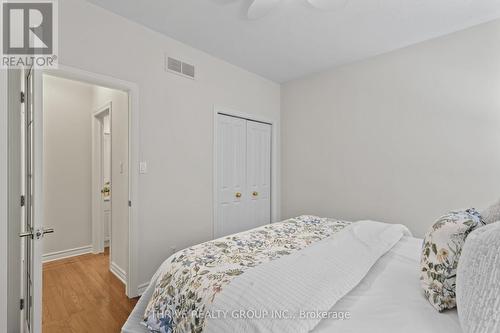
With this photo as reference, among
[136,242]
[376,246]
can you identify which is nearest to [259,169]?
[136,242]

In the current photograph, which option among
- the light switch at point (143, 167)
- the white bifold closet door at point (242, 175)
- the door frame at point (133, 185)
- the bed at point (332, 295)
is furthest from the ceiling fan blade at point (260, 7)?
the bed at point (332, 295)

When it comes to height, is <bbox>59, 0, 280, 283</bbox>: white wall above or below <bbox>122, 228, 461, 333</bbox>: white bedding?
above

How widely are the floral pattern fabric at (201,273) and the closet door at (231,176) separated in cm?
129

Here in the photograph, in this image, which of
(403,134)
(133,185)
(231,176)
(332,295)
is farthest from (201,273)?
(403,134)

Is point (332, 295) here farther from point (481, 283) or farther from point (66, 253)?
point (66, 253)

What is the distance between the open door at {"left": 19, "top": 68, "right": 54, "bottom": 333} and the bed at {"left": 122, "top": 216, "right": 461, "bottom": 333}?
654 millimetres

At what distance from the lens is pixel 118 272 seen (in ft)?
9.18

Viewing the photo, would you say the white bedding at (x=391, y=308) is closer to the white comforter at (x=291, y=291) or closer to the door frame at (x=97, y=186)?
the white comforter at (x=291, y=291)

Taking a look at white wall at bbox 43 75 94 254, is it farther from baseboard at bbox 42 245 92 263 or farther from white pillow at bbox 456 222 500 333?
white pillow at bbox 456 222 500 333

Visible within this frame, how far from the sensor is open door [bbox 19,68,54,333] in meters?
1.48

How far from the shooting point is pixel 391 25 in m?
2.25

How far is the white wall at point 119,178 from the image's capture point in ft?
8.71

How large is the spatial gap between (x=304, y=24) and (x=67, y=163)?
3.57 meters

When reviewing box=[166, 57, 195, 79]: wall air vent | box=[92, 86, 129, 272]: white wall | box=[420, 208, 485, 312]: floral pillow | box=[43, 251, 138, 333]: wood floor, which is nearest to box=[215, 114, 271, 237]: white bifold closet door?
box=[166, 57, 195, 79]: wall air vent
